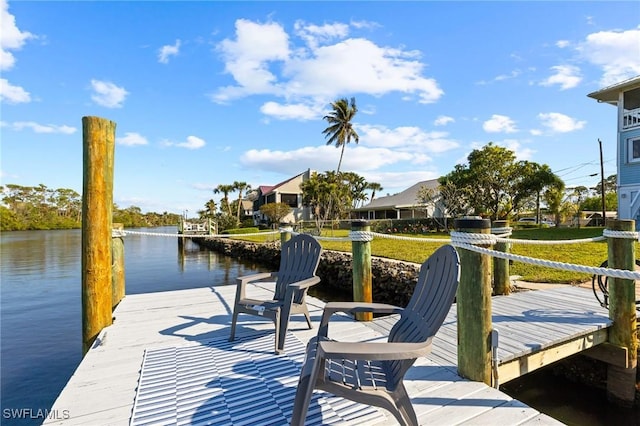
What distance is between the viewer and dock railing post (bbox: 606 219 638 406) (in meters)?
2.95

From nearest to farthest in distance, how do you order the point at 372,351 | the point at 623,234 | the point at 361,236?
1. the point at 372,351
2. the point at 623,234
3. the point at 361,236

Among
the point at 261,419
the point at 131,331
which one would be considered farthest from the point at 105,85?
the point at 261,419

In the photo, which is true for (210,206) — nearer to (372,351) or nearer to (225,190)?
(225,190)

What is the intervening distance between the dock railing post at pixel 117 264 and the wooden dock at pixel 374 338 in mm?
164

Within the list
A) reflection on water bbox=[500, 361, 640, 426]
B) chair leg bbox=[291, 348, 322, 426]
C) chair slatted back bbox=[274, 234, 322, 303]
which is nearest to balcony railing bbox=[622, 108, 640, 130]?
reflection on water bbox=[500, 361, 640, 426]

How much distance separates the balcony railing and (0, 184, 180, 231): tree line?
63.8 metres

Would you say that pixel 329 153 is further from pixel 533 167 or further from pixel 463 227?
pixel 463 227

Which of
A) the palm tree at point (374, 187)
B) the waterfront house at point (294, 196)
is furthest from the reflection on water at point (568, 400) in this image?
the palm tree at point (374, 187)

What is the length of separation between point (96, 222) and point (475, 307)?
11.3ft

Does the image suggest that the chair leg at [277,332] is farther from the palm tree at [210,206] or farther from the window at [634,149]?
the palm tree at [210,206]

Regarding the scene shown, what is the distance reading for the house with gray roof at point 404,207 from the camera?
27.2m

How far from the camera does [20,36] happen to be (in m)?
7.94

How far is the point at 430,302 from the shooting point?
1773mm

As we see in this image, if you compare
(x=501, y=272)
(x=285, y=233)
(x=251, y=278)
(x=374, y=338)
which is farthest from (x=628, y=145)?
(x=251, y=278)
